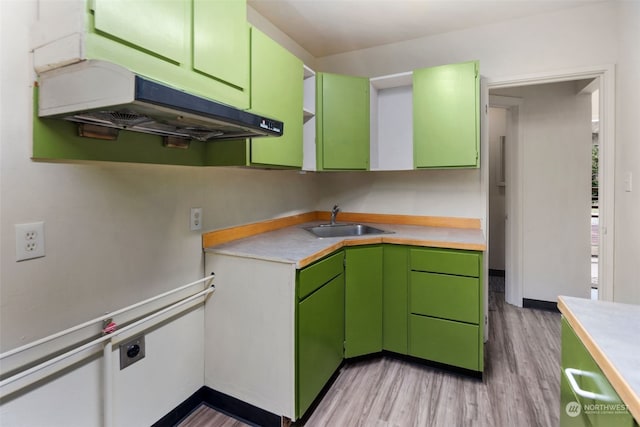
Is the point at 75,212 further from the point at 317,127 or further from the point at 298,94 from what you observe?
the point at 317,127

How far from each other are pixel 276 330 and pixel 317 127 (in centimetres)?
148

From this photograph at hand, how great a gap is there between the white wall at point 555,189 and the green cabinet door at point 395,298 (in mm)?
1866

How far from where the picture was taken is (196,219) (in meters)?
1.72

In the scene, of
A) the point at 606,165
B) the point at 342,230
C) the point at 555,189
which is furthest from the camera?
the point at 555,189

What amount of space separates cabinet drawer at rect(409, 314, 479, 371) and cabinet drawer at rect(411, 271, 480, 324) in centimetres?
5

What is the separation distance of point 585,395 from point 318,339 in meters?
1.21

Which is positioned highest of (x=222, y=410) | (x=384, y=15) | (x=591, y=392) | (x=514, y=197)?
(x=384, y=15)

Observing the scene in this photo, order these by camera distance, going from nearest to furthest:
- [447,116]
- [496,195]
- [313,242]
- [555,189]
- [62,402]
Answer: [62,402]
[313,242]
[447,116]
[555,189]
[496,195]

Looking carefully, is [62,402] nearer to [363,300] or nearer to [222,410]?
[222,410]

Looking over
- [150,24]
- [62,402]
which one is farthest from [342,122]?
[62,402]

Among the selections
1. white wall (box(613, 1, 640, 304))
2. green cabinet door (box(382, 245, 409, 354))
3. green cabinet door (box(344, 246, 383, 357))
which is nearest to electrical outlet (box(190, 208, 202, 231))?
green cabinet door (box(344, 246, 383, 357))

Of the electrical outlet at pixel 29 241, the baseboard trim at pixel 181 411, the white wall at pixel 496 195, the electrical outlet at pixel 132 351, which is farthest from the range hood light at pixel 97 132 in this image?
the white wall at pixel 496 195

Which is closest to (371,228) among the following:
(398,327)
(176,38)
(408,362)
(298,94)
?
(398,327)

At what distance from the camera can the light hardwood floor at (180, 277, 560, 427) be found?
1654 mm
